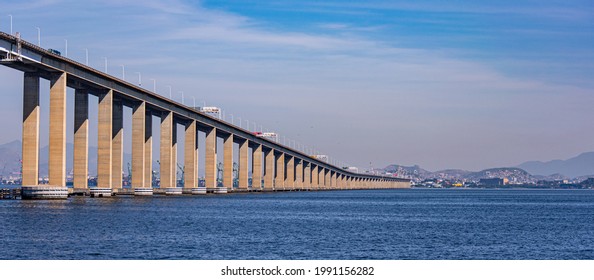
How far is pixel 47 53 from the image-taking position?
9362 cm

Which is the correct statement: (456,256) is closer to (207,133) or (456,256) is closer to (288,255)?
(288,255)

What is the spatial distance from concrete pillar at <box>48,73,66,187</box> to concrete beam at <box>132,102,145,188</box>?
2777cm

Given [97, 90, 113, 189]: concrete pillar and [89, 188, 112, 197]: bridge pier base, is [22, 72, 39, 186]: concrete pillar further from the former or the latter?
[89, 188, 112, 197]: bridge pier base

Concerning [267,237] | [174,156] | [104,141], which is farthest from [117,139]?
[267,237]

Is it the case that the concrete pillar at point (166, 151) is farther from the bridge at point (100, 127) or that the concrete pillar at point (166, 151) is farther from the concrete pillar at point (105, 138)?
the concrete pillar at point (105, 138)

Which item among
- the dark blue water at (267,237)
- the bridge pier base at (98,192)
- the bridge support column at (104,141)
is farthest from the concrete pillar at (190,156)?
the dark blue water at (267,237)

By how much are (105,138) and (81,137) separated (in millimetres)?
4275

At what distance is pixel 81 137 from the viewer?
10950 cm

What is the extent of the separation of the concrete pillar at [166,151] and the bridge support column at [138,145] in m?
8.69

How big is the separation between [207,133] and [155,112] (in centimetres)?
2470

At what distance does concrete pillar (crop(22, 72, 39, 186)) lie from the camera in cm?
9394

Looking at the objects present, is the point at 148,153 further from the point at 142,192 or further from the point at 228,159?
the point at 228,159

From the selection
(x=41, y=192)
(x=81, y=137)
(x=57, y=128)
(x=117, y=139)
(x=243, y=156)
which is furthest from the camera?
(x=243, y=156)

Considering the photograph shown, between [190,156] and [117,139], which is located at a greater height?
[117,139]
